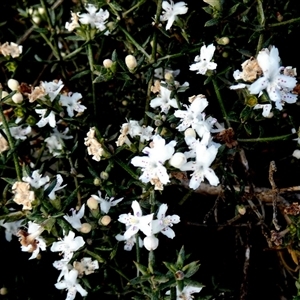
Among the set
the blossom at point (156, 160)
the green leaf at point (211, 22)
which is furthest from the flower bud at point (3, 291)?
the green leaf at point (211, 22)

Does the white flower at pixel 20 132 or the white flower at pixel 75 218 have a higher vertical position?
the white flower at pixel 20 132

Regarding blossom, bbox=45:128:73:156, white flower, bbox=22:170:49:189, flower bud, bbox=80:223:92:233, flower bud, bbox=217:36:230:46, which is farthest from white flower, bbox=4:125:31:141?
flower bud, bbox=217:36:230:46

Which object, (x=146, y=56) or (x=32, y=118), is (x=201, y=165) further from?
(x=32, y=118)

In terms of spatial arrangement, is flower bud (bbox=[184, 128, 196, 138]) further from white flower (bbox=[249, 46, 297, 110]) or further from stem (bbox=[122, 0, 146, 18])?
stem (bbox=[122, 0, 146, 18])

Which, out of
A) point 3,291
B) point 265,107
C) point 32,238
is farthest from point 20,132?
point 265,107

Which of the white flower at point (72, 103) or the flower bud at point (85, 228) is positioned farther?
the white flower at point (72, 103)

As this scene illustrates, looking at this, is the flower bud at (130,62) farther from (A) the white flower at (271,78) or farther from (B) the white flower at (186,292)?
(B) the white flower at (186,292)
